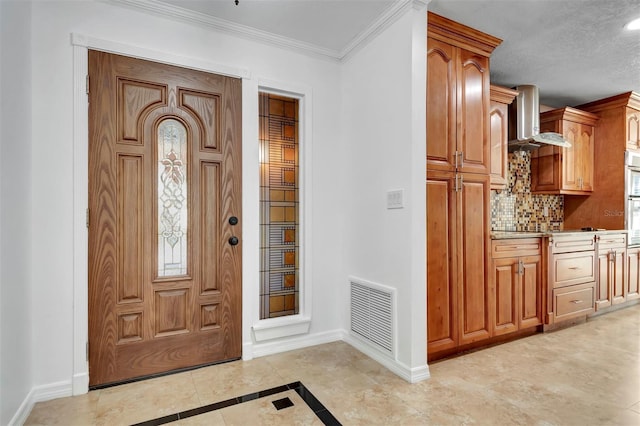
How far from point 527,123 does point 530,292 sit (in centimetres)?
182

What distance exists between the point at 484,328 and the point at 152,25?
340cm

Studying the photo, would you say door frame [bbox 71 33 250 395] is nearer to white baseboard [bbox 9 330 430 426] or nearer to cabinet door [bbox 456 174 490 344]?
white baseboard [bbox 9 330 430 426]

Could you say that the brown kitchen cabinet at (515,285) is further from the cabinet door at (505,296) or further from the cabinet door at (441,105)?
the cabinet door at (441,105)

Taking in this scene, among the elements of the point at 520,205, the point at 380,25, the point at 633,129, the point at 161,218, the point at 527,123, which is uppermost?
the point at 380,25

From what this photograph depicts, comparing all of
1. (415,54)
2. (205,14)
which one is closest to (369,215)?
(415,54)

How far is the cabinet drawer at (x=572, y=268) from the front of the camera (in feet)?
10.2

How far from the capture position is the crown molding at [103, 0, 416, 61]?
2178 mm

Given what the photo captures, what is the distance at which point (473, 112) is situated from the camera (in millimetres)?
2582

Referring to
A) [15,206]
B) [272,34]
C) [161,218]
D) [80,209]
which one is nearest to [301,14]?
[272,34]

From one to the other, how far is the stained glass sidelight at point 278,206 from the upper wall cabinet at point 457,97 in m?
1.15

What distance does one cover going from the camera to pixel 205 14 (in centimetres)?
233

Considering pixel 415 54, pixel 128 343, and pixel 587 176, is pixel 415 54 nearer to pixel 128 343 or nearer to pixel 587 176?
pixel 128 343

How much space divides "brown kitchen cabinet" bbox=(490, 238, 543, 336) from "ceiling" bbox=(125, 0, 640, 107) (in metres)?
1.74

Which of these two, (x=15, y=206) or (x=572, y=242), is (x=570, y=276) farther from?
(x=15, y=206)
